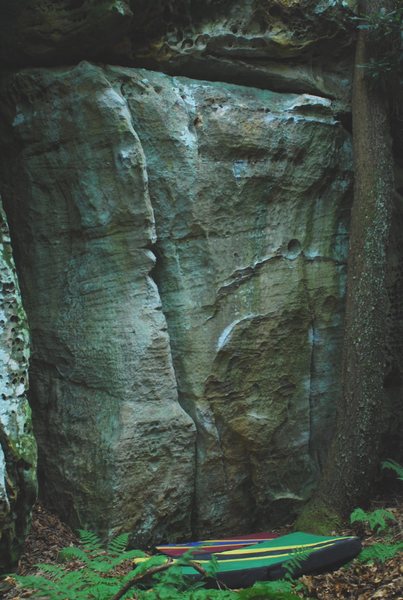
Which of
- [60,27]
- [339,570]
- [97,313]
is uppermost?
[60,27]

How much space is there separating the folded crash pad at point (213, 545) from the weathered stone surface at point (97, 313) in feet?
1.31

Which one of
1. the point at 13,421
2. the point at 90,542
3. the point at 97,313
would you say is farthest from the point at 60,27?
the point at 90,542

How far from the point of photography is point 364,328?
23.3 feet

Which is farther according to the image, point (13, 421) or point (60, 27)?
point (60, 27)

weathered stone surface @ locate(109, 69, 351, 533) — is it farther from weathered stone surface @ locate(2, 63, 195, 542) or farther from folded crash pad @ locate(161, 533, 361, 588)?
folded crash pad @ locate(161, 533, 361, 588)

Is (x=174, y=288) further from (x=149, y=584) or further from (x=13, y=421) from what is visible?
(x=149, y=584)

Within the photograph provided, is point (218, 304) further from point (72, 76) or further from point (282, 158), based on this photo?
point (72, 76)

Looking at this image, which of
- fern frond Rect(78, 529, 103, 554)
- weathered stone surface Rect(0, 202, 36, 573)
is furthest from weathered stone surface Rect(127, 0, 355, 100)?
fern frond Rect(78, 529, 103, 554)

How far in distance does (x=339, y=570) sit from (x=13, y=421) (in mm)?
2606

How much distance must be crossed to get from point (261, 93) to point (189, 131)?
102cm

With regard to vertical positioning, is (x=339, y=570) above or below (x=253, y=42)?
below

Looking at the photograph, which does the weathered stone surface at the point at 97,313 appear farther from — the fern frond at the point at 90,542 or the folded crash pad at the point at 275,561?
the folded crash pad at the point at 275,561

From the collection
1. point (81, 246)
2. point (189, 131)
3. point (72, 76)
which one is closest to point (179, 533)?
point (81, 246)

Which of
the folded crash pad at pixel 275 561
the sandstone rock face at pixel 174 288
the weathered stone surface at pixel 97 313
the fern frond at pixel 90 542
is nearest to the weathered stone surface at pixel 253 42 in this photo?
the sandstone rock face at pixel 174 288
